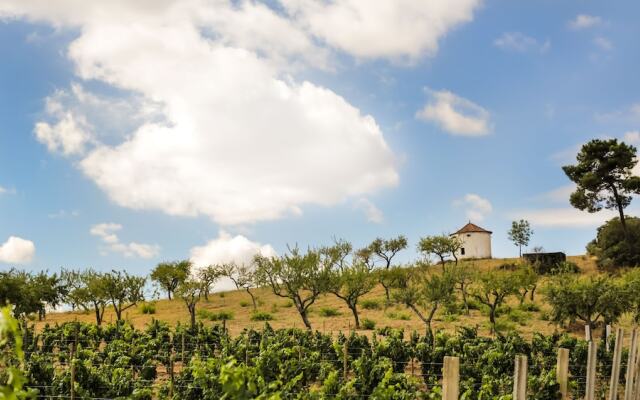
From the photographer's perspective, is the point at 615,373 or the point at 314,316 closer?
the point at 615,373

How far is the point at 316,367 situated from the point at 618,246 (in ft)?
131

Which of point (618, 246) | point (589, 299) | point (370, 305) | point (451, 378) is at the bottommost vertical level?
point (370, 305)

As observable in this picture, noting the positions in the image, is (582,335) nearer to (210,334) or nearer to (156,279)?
(210,334)

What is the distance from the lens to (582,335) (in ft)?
93.7

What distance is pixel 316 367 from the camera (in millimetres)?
15852

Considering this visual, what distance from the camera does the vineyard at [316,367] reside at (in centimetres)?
1257

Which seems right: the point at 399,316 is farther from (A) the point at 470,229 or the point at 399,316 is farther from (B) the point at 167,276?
(A) the point at 470,229

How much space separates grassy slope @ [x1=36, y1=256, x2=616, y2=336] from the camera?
31.5 metres

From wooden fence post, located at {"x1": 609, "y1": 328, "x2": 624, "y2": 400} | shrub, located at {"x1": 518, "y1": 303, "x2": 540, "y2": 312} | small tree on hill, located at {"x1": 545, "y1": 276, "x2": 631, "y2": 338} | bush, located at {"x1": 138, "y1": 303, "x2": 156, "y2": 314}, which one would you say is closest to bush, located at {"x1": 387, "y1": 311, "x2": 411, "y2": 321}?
shrub, located at {"x1": 518, "y1": 303, "x2": 540, "y2": 312}

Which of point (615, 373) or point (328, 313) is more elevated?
point (615, 373)

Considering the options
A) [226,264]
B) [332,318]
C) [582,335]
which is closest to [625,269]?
[582,335]

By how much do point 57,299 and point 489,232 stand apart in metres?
47.1

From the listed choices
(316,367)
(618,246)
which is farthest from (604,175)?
(316,367)

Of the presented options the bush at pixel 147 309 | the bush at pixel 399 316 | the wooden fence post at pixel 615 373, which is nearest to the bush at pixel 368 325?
the bush at pixel 399 316
